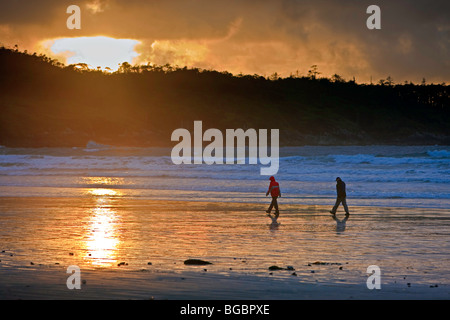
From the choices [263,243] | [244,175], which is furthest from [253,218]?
[244,175]

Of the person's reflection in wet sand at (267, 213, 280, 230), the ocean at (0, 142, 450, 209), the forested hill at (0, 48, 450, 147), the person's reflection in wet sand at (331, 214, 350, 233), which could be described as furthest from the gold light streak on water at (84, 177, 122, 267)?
the forested hill at (0, 48, 450, 147)

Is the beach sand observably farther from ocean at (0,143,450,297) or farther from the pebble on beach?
the pebble on beach

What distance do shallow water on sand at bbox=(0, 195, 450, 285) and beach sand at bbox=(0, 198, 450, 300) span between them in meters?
0.02

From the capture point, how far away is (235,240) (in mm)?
13258

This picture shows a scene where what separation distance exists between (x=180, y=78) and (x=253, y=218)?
136 m

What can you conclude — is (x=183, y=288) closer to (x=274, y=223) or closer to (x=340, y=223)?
A: (x=274, y=223)

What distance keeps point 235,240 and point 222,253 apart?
1716 mm

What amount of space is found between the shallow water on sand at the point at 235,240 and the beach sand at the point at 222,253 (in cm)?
2

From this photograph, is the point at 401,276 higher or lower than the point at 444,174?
lower

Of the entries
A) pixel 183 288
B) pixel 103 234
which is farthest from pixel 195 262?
pixel 103 234

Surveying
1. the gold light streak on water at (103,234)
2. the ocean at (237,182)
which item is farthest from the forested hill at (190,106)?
the gold light streak on water at (103,234)
